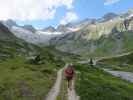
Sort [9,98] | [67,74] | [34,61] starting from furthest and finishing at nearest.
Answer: [34,61] < [67,74] < [9,98]

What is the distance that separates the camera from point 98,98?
143ft

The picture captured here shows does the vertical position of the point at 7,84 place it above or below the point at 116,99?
above

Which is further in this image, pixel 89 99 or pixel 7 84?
pixel 7 84

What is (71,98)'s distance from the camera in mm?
39156

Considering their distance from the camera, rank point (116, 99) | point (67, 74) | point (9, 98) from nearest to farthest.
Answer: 1. point (9, 98)
2. point (67, 74)
3. point (116, 99)

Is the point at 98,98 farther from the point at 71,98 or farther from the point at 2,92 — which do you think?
the point at 2,92

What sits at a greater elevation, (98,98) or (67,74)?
(67,74)

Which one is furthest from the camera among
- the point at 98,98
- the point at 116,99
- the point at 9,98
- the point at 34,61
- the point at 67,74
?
the point at 34,61

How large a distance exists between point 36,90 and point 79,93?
6.12 m

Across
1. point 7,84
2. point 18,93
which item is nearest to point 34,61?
point 7,84

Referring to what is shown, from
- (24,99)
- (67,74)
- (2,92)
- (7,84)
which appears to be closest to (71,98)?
(67,74)

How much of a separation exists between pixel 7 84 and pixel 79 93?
36.9 feet

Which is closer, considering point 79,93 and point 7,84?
point 79,93

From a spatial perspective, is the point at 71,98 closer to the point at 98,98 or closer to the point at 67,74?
the point at 67,74
